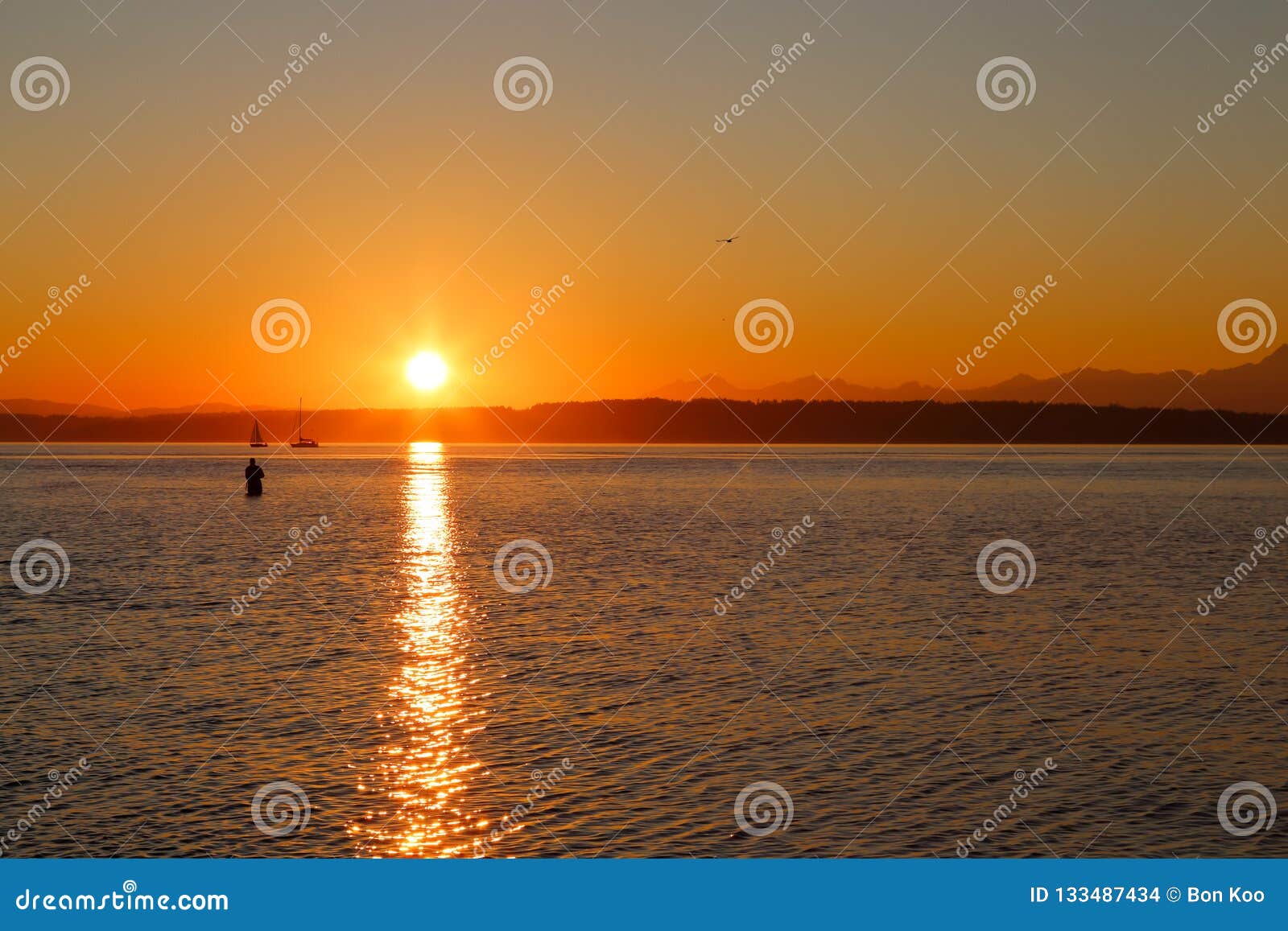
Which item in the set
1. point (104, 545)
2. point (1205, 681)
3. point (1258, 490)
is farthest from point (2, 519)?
point (1258, 490)

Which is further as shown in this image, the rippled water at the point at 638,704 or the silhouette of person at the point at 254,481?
the silhouette of person at the point at 254,481

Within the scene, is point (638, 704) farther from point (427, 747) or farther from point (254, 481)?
point (254, 481)

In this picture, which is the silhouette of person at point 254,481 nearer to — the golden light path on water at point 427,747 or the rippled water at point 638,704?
the rippled water at point 638,704

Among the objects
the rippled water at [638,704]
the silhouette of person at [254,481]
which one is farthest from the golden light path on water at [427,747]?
the silhouette of person at [254,481]

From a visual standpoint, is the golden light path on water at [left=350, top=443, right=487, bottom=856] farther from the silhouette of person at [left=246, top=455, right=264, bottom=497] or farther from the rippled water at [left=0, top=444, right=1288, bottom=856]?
the silhouette of person at [left=246, top=455, right=264, bottom=497]

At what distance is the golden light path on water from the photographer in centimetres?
1605

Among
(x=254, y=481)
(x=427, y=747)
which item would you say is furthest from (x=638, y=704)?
(x=254, y=481)

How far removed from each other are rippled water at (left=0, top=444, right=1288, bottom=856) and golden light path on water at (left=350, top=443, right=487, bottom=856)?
82 millimetres

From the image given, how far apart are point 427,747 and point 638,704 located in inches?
207

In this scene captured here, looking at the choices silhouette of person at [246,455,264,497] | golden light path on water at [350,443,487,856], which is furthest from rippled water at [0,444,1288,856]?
silhouette of person at [246,455,264,497]

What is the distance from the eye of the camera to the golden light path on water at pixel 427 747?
16047 mm

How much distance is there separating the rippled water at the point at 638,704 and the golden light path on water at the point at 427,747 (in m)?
0.08

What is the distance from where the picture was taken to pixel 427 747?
68.0 feet

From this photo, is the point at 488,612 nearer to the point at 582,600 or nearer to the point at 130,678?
the point at 582,600
